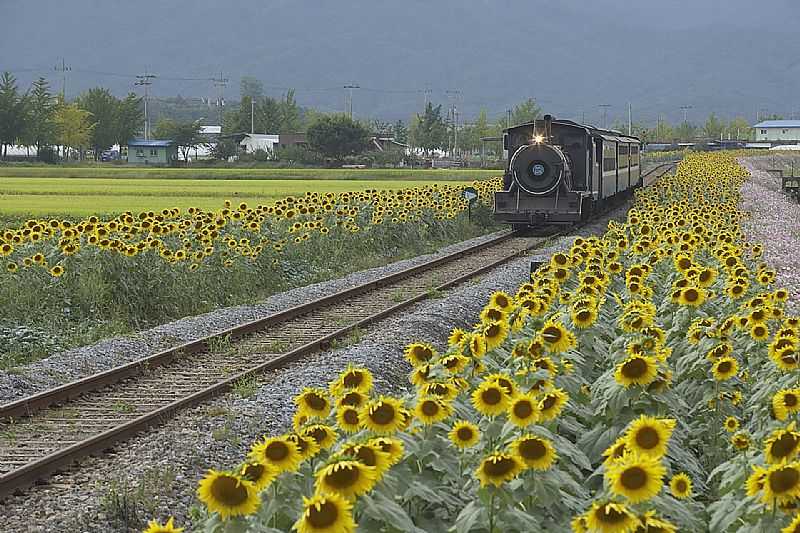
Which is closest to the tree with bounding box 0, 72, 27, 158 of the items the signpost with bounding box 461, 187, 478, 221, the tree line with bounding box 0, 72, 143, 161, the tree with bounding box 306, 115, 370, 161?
the tree line with bounding box 0, 72, 143, 161

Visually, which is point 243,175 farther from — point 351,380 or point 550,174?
point 351,380

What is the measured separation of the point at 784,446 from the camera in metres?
4.39

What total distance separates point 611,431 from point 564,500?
139cm

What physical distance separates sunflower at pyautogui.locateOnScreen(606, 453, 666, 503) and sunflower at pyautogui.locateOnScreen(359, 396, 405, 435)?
122cm

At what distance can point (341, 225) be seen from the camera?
2548cm

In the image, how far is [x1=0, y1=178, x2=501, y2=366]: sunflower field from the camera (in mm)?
16297

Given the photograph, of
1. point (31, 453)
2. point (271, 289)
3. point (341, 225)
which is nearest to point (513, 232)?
point (341, 225)

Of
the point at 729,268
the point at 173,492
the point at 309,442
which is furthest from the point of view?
the point at 729,268

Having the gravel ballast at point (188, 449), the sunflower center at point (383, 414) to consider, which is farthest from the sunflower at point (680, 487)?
the gravel ballast at point (188, 449)

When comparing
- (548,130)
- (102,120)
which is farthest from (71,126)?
(548,130)

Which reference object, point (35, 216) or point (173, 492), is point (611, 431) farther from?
point (35, 216)

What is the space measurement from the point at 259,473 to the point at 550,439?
1.56 metres

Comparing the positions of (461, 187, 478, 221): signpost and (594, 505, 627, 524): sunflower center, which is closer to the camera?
(594, 505, 627, 524): sunflower center

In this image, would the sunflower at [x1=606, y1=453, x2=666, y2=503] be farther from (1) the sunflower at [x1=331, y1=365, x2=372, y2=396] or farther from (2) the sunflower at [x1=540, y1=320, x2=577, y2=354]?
(2) the sunflower at [x1=540, y1=320, x2=577, y2=354]
